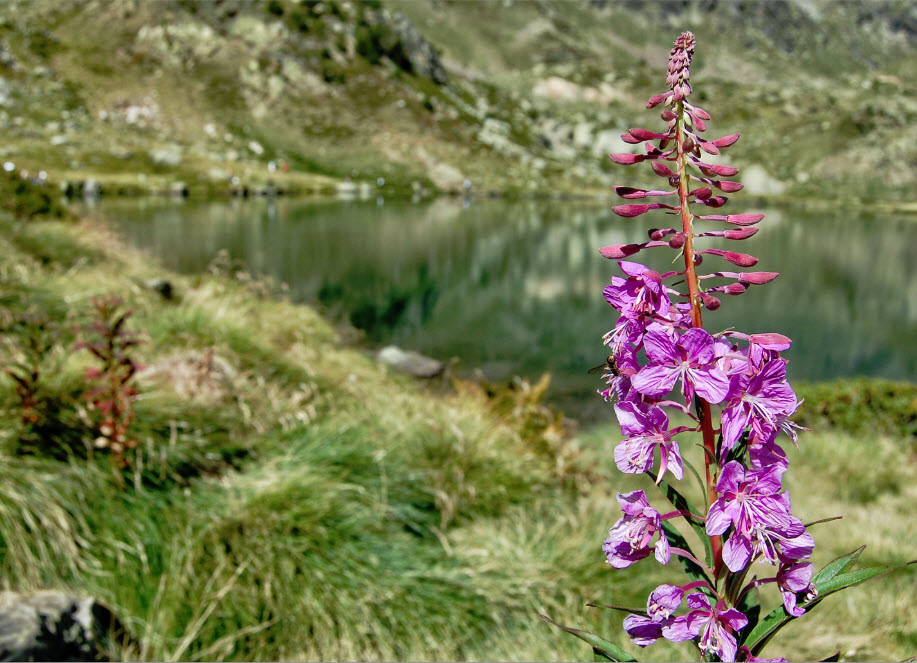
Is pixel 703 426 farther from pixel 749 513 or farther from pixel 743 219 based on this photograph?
pixel 743 219

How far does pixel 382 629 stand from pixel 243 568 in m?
0.86

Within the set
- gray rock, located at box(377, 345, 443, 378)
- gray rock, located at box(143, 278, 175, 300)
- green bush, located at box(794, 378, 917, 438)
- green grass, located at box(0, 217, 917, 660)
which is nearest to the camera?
green grass, located at box(0, 217, 917, 660)

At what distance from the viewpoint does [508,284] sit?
2392 centimetres

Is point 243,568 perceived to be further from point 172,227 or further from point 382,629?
point 172,227

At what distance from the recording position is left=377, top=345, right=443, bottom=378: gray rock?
1347 centimetres

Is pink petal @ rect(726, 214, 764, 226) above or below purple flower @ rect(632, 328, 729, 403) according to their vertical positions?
above

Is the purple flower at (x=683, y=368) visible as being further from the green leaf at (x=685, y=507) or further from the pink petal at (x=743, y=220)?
the pink petal at (x=743, y=220)

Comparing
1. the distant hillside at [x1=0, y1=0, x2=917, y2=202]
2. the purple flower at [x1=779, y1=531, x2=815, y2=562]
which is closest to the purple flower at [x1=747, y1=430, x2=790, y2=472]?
the purple flower at [x1=779, y1=531, x2=815, y2=562]

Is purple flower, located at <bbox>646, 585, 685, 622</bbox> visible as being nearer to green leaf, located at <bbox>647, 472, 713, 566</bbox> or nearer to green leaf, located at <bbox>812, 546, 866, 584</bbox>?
green leaf, located at <bbox>647, 472, 713, 566</bbox>

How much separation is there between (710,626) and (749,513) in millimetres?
231

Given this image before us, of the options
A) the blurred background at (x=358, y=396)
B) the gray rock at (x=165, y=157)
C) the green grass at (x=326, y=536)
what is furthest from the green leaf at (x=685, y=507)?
the gray rock at (x=165, y=157)

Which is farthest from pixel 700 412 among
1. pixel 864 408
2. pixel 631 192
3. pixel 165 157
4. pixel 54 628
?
pixel 165 157

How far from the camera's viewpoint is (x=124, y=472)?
415cm

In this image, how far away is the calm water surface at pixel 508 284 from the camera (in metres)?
16.7
